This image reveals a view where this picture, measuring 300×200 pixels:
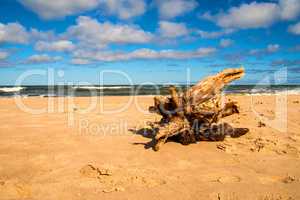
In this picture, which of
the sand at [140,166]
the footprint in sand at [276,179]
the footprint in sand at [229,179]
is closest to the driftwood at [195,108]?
the sand at [140,166]

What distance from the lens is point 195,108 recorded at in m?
6.18

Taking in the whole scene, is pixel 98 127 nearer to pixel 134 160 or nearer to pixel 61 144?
pixel 61 144

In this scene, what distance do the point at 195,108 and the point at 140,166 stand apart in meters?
1.92

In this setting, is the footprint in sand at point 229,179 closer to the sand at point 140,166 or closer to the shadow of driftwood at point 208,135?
the sand at point 140,166

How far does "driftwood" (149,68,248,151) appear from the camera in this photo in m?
6.16

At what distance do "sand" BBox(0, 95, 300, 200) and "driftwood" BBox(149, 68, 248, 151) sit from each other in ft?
0.88

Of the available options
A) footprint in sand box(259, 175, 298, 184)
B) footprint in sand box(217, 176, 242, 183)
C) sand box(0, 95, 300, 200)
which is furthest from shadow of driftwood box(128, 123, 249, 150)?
footprint in sand box(259, 175, 298, 184)

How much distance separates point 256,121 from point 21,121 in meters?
7.30

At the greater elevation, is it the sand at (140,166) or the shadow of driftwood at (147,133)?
the shadow of driftwood at (147,133)

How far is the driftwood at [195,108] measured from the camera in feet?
20.2

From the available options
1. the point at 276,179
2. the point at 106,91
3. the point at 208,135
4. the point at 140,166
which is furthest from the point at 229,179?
the point at 106,91

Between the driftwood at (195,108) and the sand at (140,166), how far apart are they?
0.27m

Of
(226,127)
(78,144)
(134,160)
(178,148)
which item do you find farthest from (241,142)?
(78,144)

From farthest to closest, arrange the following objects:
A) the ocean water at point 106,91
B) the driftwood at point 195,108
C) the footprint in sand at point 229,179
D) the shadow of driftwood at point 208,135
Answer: the ocean water at point 106,91
the shadow of driftwood at point 208,135
the driftwood at point 195,108
the footprint in sand at point 229,179
